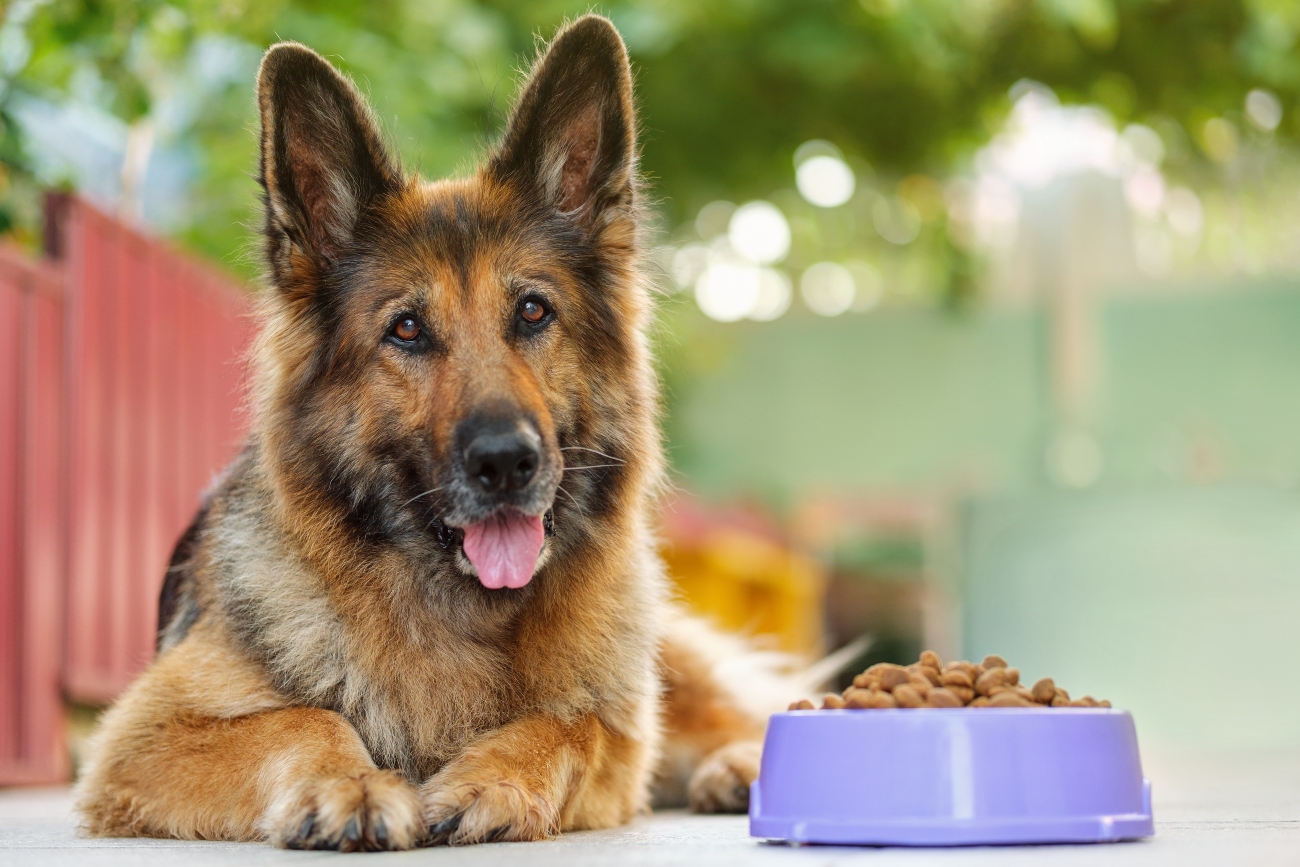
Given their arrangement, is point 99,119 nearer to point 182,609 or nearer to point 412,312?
point 182,609

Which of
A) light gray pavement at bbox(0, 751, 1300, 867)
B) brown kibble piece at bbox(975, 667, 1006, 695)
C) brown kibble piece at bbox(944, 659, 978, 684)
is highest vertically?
brown kibble piece at bbox(944, 659, 978, 684)

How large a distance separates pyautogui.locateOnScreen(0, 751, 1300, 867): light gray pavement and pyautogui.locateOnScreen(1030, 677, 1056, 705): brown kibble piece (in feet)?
1.10

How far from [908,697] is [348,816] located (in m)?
1.14

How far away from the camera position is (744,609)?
11.0 metres

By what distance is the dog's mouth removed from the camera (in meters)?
3.27

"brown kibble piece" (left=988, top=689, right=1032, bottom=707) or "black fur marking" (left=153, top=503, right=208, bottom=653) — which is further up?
"black fur marking" (left=153, top=503, right=208, bottom=653)

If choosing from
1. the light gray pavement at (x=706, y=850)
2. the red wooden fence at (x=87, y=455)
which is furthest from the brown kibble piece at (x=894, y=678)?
the red wooden fence at (x=87, y=455)

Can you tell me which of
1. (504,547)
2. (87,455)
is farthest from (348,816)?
(87,455)

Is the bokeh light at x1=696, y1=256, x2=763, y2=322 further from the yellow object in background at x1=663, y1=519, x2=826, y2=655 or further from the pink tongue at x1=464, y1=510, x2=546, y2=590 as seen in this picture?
the pink tongue at x1=464, y1=510, x2=546, y2=590

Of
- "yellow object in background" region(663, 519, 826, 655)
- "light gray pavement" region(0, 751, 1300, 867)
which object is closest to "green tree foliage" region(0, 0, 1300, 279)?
"yellow object in background" region(663, 519, 826, 655)

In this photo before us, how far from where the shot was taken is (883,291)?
65.0 ft

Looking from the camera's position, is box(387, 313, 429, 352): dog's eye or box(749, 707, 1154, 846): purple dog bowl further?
box(387, 313, 429, 352): dog's eye

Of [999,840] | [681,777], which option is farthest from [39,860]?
[681,777]

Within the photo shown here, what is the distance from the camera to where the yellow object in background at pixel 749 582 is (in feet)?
31.8
